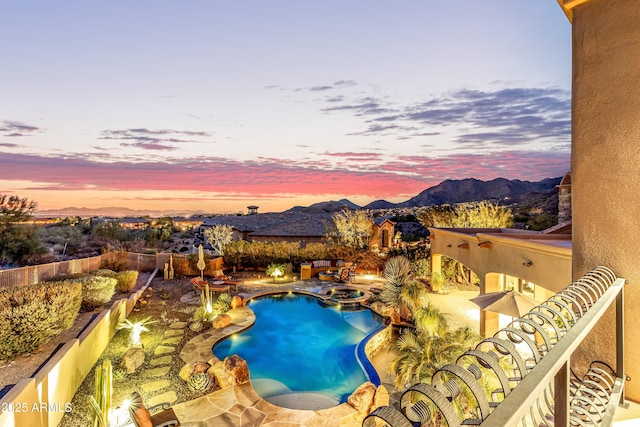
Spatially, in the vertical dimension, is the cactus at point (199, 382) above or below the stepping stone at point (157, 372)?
above

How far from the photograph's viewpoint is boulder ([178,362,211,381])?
818 cm

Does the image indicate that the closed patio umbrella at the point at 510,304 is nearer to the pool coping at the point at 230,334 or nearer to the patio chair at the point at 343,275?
the pool coping at the point at 230,334

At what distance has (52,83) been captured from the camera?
18875 millimetres

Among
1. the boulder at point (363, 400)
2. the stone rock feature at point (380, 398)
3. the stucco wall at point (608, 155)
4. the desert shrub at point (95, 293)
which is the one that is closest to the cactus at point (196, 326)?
the desert shrub at point (95, 293)

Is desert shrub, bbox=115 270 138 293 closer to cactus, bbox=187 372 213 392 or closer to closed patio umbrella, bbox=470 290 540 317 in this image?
cactus, bbox=187 372 213 392

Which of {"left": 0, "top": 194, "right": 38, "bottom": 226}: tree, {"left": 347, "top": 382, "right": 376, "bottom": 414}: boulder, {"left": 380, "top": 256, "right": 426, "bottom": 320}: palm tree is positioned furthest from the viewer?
{"left": 0, "top": 194, "right": 38, "bottom": 226}: tree

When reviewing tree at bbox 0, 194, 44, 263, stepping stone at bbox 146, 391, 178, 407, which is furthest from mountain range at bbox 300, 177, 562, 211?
stepping stone at bbox 146, 391, 178, 407

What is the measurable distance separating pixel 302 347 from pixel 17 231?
22381 mm

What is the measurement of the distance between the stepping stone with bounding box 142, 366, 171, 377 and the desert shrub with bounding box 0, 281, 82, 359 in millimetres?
2553

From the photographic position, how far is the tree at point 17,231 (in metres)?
21.2

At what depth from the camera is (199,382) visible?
781 cm

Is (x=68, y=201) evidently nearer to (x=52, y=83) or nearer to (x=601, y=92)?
(x=52, y=83)

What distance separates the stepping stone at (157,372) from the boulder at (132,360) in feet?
0.92

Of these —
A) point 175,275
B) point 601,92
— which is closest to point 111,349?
point 175,275
